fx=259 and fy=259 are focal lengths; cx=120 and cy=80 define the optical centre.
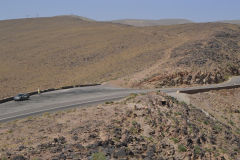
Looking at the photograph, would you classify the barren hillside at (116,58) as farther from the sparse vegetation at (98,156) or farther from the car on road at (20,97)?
the sparse vegetation at (98,156)

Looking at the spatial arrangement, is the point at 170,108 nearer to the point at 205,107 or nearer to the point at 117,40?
the point at 205,107

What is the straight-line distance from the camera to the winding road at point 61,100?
75.9 ft

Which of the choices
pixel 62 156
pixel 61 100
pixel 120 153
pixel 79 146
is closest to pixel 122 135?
pixel 120 153

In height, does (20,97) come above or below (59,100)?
above

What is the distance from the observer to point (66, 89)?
110 feet

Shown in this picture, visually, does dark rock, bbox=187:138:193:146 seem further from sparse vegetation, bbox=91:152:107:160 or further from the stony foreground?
sparse vegetation, bbox=91:152:107:160

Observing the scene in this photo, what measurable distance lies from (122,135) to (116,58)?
46.9 m

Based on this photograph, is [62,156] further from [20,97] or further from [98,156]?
[20,97]

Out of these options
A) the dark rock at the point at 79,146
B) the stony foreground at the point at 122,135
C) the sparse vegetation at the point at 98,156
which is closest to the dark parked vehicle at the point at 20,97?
the stony foreground at the point at 122,135

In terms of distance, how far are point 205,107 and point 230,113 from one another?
3.12 meters

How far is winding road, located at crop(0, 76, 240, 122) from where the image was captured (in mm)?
23136

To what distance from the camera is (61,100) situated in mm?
27531

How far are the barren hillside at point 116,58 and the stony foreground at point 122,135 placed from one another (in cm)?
1638

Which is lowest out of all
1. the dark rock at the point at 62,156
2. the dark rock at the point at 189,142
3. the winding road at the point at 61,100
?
the dark rock at the point at 189,142
